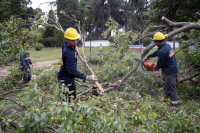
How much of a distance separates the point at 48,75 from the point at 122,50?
200 cm

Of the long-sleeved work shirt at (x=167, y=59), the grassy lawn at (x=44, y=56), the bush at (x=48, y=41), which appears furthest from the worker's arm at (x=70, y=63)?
the bush at (x=48, y=41)

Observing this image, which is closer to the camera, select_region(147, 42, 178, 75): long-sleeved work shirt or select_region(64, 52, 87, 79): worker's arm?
select_region(64, 52, 87, 79): worker's arm

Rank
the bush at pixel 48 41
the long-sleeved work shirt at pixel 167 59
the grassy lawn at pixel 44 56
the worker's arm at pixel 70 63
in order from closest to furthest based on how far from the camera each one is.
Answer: the worker's arm at pixel 70 63, the long-sleeved work shirt at pixel 167 59, the grassy lawn at pixel 44 56, the bush at pixel 48 41

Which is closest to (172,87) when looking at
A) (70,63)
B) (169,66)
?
(169,66)

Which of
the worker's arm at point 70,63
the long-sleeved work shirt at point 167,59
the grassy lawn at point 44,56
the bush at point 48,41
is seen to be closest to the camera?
the worker's arm at point 70,63

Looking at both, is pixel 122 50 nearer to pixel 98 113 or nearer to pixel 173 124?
pixel 173 124

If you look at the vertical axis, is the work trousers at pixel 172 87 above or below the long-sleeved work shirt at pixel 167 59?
below

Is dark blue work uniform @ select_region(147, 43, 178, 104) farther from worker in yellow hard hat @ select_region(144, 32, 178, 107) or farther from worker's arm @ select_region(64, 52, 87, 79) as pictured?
worker's arm @ select_region(64, 52, 87, 79)

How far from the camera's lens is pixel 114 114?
1.42 metres

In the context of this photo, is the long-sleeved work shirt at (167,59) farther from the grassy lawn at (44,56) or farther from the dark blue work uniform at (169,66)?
the grassy lawn at (44,56)

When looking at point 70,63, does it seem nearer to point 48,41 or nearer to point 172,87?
point 172,87

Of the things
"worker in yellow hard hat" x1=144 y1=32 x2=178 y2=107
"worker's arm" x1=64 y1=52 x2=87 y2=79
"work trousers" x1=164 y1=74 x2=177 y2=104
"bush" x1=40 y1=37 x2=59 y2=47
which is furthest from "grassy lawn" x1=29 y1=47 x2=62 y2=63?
"bush" x1=40 y1=37 x2=59 y2=47

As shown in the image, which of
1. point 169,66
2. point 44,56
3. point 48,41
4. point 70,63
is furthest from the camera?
point 48,41

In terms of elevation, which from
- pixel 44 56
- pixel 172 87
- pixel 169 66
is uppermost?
pixel 169 66
